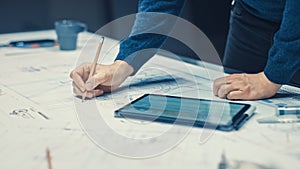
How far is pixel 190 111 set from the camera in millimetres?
771

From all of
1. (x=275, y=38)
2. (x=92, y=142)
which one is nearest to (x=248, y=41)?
(x=275, y=38)

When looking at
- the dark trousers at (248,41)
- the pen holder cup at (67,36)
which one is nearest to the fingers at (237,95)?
the dark trousers at (248,41)

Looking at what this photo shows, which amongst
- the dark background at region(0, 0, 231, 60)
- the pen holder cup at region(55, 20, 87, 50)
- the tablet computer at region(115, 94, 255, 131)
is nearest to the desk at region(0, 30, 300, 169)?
the tablet computer at region(115, 94, 255, 131)

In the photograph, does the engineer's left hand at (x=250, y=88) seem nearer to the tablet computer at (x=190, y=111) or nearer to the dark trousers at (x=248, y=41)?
the tablet computer at (x=190, y=111)

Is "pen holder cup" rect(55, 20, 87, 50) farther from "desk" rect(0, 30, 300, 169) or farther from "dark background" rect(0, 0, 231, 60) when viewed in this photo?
"dark background" rect(0, 0, 231, 60)

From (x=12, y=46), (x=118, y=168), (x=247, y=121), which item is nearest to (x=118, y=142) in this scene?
(x=118, y=168)

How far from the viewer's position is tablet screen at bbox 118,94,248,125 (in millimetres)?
750

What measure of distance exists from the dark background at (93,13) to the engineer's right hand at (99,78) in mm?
866

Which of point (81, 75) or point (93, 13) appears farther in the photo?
point (93, 13)

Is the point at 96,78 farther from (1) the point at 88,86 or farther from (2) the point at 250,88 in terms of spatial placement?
(2) the point at 250,88

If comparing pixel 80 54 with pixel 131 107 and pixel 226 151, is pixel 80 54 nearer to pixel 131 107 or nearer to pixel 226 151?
pixel 131 107

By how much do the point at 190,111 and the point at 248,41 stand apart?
52 centimetres

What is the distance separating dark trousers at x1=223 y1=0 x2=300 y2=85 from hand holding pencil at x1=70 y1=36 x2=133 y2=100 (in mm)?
304

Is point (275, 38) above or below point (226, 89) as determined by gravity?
above
